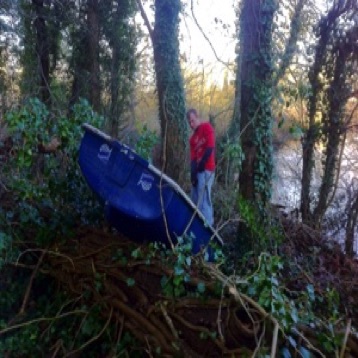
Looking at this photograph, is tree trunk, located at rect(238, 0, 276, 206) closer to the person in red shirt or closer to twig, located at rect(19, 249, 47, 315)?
the person in red shirt

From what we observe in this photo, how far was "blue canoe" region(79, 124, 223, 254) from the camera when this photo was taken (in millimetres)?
4688

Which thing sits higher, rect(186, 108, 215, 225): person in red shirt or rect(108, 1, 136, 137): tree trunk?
rect(108, 1, 136, 137): tree trunk

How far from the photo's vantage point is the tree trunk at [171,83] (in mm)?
10594

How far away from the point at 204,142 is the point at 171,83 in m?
3.81

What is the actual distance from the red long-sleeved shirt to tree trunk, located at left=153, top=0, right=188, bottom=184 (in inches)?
117

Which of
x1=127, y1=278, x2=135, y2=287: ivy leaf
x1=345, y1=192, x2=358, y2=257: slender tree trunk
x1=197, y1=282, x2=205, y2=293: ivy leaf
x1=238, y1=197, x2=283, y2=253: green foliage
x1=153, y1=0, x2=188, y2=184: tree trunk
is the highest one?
x1=153, y1=0, x2=188, y2=184: tree trunk

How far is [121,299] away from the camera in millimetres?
4629

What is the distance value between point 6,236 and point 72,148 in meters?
1.11

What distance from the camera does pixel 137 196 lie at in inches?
191

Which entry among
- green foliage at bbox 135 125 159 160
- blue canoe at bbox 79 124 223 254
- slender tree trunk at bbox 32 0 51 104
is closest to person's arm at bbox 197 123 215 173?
green foliage at bbox 135 125 159 160

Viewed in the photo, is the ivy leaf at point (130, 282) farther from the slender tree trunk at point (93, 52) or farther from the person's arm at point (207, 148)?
the slender tree trunk at point (93, 52)

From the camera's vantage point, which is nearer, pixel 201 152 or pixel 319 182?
pixel 201 152

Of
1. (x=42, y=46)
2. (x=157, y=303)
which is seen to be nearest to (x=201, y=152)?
(x=157, y=303)

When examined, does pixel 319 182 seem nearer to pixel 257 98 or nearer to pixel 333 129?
pixel 333 129
